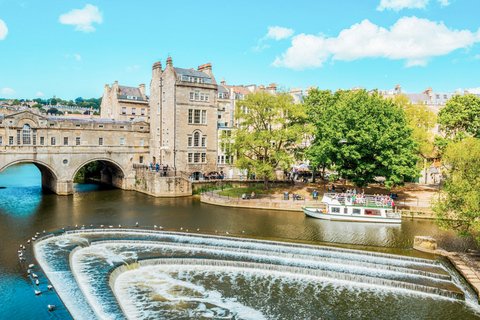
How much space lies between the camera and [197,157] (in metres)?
58.5

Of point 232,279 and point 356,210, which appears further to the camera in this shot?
point 356,210

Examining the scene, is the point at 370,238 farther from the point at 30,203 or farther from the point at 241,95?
the point at 241,95

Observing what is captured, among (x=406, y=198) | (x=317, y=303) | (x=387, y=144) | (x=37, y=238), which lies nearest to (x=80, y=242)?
(x=37, y=238)

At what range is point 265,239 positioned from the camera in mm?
30094

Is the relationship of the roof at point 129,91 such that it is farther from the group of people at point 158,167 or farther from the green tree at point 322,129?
the green tree at point 322,129

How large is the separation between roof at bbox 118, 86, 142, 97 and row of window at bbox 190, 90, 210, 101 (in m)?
21.8

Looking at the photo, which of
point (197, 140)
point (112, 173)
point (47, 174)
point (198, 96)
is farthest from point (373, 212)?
point (47, 174)

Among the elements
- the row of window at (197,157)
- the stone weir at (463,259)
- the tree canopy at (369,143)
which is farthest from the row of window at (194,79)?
the stone weir at (463,259)

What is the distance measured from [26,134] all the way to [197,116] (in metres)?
23.2

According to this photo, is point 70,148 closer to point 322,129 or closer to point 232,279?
point 322,129

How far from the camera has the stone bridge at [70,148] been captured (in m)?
48.0

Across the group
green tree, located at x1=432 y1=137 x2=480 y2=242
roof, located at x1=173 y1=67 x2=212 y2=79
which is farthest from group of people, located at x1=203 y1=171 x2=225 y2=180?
green tree, located at x1=432 y1=137 x2=480 y2=242

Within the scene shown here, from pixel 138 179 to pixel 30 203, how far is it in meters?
15.4

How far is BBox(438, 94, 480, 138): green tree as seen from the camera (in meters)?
47.5
